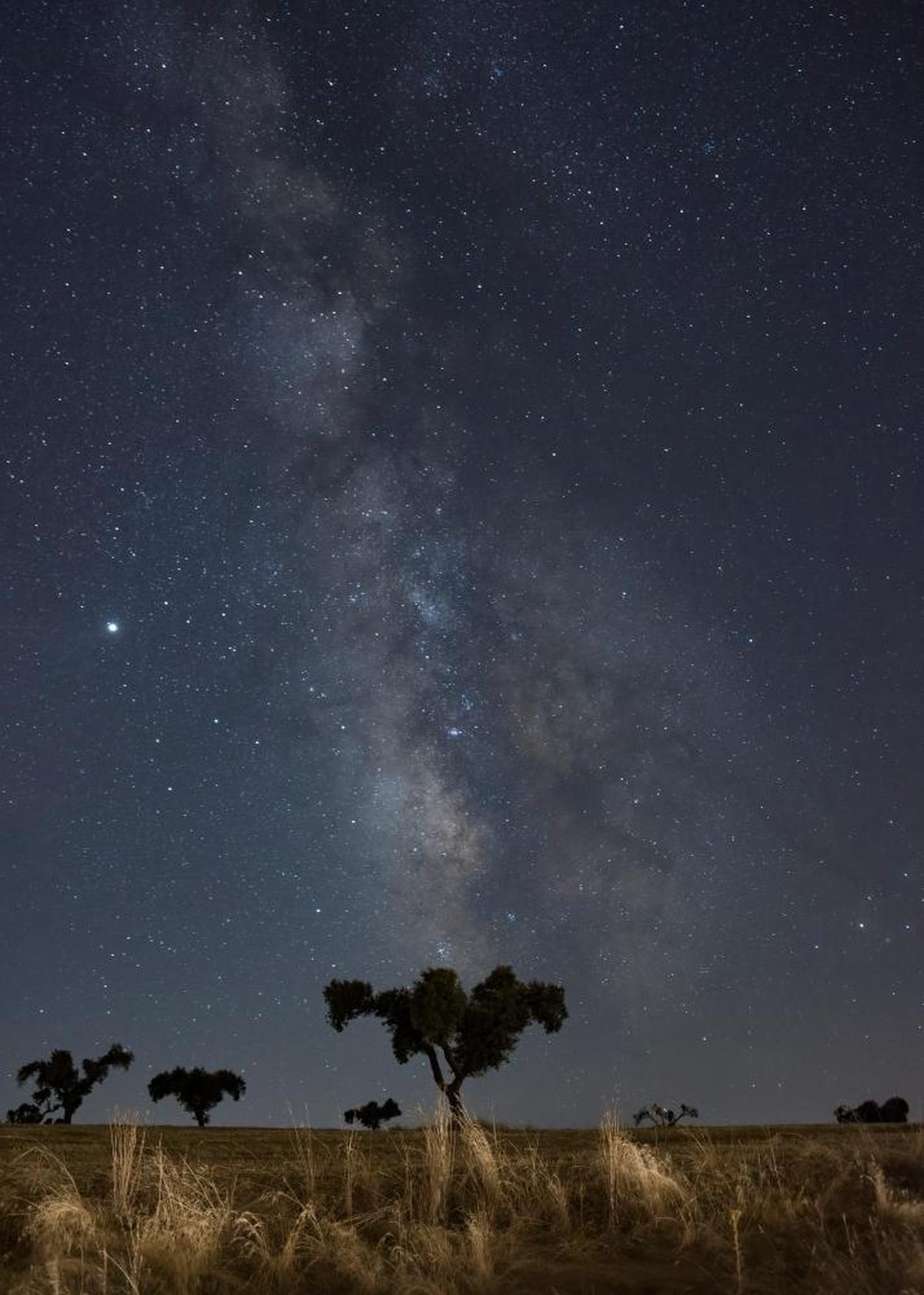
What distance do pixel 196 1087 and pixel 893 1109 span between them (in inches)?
1404

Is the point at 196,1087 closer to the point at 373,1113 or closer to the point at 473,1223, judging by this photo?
the point at 373,1113

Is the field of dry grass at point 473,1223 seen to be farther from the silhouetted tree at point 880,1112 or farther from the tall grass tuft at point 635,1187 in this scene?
the silhouetted tree at point 880,1112

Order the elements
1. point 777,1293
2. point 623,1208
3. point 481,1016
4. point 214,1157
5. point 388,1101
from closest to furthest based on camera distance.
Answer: point 777,1293 < point 623,1208 < point 214,1157 < point 481,1016 < point 388,1101

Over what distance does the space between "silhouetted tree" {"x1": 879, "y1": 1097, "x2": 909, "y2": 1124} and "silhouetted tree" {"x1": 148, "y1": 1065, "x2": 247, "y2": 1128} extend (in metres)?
33.0

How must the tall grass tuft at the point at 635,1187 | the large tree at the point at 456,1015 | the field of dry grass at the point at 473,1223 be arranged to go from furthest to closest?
the large tree at the point at 456,1015 < the tall grass tuft at the point at 635,1187 < the field of dry grass at the point at 473,1223

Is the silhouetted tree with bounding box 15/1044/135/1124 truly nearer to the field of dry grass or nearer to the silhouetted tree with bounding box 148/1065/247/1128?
the silhouetted tree with bounding box 148/1065/247/1128

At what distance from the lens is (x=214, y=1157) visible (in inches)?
549

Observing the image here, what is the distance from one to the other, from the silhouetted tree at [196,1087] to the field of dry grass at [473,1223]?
1847 inches

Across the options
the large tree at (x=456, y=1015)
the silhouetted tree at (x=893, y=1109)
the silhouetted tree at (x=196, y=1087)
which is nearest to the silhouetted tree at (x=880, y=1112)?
the silhouetted tree at (x=893, y=1109)

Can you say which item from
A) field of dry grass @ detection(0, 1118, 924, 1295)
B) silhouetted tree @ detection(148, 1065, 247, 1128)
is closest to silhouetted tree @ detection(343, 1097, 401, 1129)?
silhouetted tree @ detection(148, 1065, 247, 1128)

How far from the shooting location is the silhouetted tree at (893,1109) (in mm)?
49375

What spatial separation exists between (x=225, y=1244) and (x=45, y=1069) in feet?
172

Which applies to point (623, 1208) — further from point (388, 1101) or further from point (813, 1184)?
point (388, 1101)

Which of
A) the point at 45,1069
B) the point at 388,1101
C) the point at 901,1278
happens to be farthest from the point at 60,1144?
the point at 388,1101
